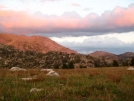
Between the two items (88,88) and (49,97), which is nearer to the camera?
(49,97)

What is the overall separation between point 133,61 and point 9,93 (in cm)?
6860

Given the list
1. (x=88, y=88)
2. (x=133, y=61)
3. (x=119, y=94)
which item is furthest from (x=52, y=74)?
(x=133, y=61)

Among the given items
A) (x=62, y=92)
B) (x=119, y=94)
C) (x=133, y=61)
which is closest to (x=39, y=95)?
(x=62, y=92)

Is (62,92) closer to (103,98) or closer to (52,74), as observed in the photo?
(103,98)

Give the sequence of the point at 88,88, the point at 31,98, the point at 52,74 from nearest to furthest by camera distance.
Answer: the point at 31,98 < the point at 88,88 < the point at 52,74

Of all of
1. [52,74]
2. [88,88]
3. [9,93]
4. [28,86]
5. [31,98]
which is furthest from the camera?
[52,74]

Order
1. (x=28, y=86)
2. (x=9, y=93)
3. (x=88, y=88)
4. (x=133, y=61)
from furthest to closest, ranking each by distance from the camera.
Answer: (x=133, y=61), (x=28, y=86), (x=88, y=88), (x=9, y=93)

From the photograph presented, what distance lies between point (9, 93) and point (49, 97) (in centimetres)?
196

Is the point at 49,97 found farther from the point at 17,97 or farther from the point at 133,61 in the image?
the point at 133,61

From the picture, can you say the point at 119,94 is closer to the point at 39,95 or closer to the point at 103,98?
the point at 103,98

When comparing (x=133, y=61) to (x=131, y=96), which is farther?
(x=133, y=61)

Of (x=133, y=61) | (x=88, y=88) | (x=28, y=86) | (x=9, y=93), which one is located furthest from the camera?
(x=133, y=61)

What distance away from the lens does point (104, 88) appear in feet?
41.1

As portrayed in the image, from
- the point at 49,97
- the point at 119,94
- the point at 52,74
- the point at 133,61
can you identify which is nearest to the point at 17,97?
the point at 49,97
